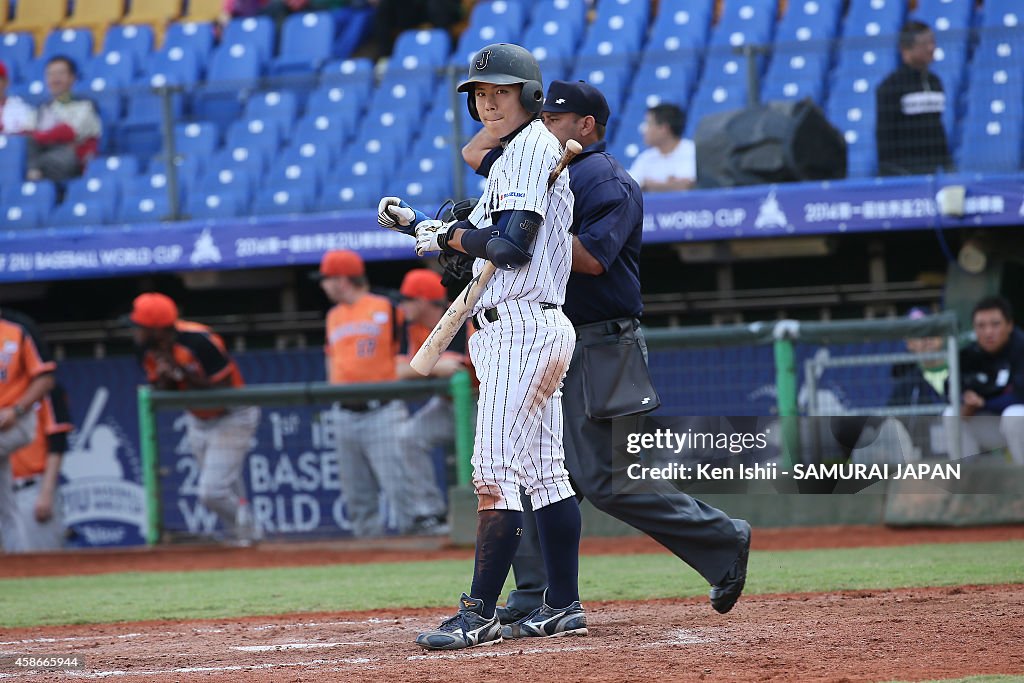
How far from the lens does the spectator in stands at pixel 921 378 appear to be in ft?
28.3

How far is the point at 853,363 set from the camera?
894 centimetres

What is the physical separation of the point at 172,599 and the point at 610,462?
8.84ft

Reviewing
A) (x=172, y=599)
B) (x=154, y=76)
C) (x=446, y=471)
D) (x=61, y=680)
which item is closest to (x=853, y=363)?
(x=446, y=471)

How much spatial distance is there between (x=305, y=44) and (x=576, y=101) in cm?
908

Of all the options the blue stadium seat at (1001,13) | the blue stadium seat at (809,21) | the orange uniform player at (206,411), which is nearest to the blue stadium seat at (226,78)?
the orange uniform player at (206,411)

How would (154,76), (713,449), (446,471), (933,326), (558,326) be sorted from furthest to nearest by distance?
(154,76), (446,471), (933,326), (713,449), (558,326)

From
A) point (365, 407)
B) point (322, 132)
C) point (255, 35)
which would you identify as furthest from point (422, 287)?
point (255, 35)

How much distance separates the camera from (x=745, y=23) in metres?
11.7

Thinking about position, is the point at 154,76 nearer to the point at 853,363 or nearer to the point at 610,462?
the point at 853,363

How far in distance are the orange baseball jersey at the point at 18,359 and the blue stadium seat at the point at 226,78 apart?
3.56 meters

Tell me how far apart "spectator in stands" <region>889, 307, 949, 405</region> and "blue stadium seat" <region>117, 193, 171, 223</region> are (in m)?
5.78

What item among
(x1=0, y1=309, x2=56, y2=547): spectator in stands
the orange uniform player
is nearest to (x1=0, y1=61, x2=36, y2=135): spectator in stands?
(x1=0, y1=309, x2=56, y2=547): spectator in stands

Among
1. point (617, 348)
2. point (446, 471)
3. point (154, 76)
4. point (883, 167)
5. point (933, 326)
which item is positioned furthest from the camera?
point (154, 76)

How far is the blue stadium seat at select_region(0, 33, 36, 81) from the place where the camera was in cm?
1413
